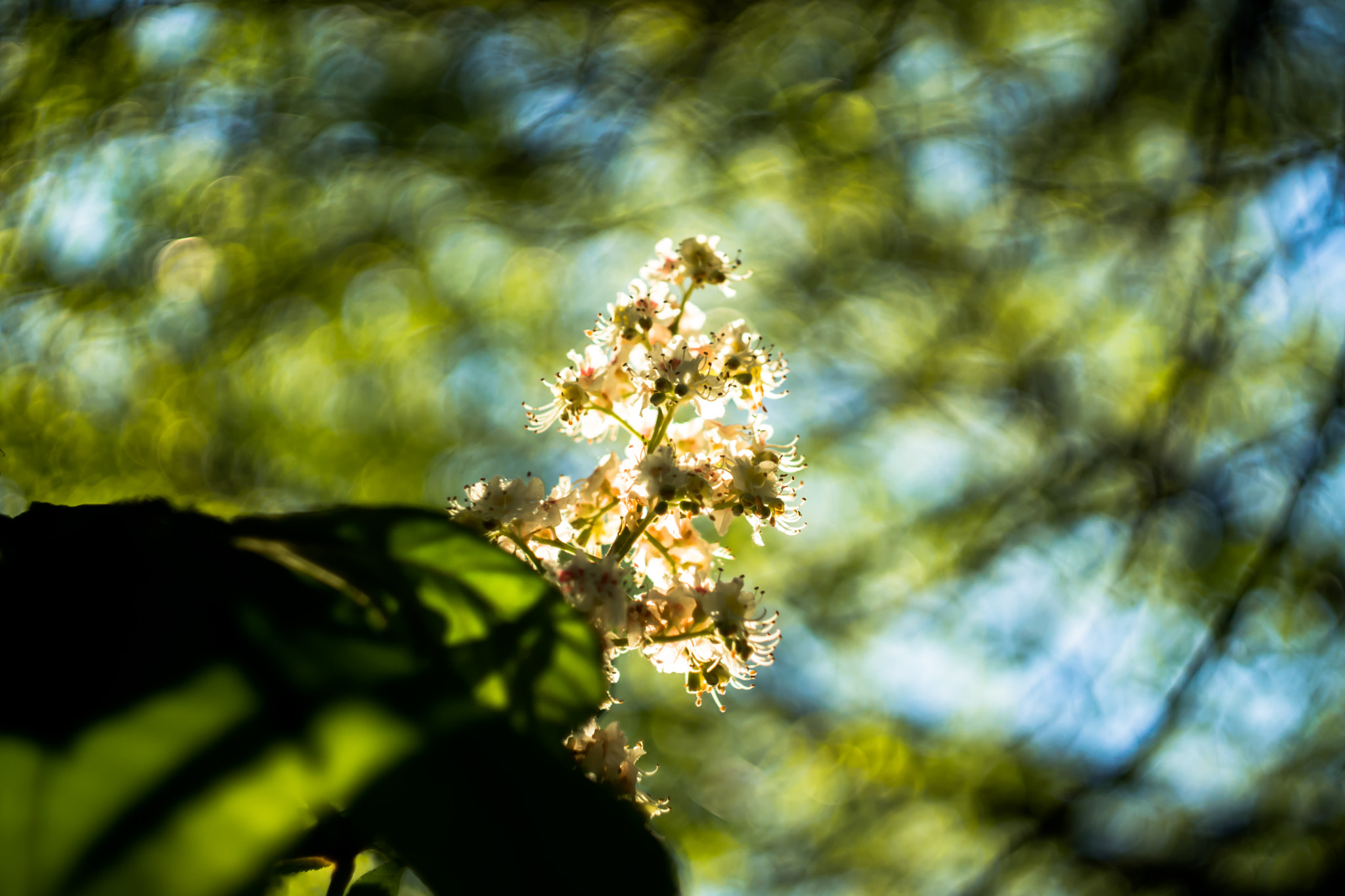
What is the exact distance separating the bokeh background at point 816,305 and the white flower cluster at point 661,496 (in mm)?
1471

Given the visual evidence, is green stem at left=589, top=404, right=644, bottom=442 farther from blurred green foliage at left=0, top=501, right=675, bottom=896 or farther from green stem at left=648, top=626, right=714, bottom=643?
blurred green foliage at left=0, top=501, right=675, bottom=896

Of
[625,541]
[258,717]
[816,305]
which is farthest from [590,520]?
[816,305]

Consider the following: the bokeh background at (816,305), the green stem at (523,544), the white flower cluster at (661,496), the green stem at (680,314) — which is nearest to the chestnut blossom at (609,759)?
the white flower cluster at (661,496)

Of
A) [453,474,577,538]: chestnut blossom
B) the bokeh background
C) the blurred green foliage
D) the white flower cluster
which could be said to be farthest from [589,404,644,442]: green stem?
the bokeh background

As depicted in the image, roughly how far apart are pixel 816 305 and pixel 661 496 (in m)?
2.06

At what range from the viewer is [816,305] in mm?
2578

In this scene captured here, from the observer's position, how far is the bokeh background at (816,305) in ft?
7.13

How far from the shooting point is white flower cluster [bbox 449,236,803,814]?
60 centimetres

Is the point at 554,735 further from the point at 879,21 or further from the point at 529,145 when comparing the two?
the point at 879,21

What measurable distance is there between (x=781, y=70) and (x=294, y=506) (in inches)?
73.1

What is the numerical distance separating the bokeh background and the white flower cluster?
1471mm

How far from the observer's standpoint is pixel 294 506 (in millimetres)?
2410

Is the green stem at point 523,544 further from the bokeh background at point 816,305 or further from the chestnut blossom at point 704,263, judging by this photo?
the bokeh background at point 816,305

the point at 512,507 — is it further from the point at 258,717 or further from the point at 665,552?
the point at 258,717
